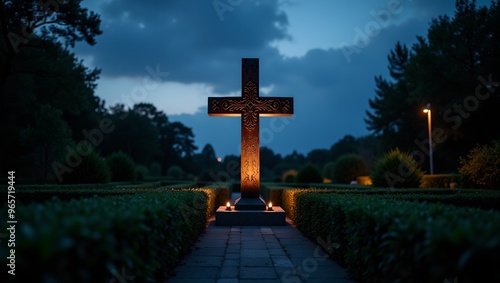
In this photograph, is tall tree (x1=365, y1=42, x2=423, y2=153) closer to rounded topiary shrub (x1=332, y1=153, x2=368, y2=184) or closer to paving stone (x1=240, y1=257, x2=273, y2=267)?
rounded topiary shrub (x1=332, y1=153, x2=368, y2=184)

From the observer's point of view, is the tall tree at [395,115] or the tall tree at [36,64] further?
the tall tree at [395,115]

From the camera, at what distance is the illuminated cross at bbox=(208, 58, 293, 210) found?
35.3 ft

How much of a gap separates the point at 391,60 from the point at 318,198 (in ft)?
116

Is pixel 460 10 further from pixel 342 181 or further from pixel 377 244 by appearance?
pixel 377 244

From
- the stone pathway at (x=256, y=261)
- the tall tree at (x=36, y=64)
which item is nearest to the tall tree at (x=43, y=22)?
the tall tree at (x=36, y=64)

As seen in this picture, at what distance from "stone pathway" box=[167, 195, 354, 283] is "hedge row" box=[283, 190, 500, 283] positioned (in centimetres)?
48

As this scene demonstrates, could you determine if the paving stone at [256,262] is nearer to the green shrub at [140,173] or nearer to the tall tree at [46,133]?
the tall tree at [46,133]

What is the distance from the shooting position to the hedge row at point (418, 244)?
7.46 ft

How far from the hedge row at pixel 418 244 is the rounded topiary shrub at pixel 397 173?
884cm

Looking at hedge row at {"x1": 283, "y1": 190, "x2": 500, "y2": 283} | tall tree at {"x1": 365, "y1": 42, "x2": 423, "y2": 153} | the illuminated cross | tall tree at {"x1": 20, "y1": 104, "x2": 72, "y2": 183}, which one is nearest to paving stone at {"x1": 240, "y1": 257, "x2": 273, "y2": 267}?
hedge row at {"x1": 283, "y1": 190, "x2": 500, "y2": 283}

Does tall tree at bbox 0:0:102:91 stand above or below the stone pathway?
above

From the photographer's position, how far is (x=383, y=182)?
1391 centimetres

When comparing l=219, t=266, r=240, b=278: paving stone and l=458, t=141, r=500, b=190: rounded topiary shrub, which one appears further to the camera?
l=458, t=141, r=500, b=190: rounded topiary shrub

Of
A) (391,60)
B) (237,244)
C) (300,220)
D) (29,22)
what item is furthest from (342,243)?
(391,60)
